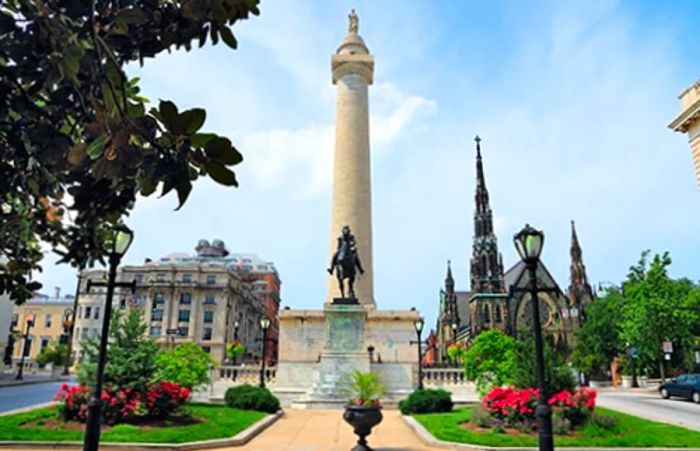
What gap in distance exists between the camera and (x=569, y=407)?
569 inches

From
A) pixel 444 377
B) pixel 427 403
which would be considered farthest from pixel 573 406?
pixel 444 377

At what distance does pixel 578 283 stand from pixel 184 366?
265ft

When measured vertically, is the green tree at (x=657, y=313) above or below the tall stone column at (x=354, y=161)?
below

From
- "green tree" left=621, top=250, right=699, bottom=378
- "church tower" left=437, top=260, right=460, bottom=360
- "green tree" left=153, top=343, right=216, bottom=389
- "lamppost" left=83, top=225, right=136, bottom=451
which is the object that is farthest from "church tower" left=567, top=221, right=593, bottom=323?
"lamppost" left=83, top=225, right=136, bottom=451

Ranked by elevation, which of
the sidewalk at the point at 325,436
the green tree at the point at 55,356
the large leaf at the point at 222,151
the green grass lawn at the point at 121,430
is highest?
the large leaf at the point at 222,151

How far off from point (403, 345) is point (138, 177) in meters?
30.0

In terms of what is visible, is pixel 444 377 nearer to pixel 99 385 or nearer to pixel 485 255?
pixel 99 385

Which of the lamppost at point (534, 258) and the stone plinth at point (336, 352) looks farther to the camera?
the stone plinth at point (336, 352)

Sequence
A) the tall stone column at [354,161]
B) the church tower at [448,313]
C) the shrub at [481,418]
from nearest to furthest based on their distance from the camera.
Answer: the shrub at [481,418], the tall stone column at [354,161], the church tower at [448,313]

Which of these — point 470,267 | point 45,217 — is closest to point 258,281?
point 470,267

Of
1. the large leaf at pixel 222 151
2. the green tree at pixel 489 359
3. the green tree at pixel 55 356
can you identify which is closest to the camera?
the large leaf at pixel 222 151

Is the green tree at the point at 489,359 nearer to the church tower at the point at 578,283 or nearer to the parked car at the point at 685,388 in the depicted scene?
the parked car at the point at 685,388

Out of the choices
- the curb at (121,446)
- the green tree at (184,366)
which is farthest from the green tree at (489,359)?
the curb at (121,446)

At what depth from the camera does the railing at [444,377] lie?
31469 mm
